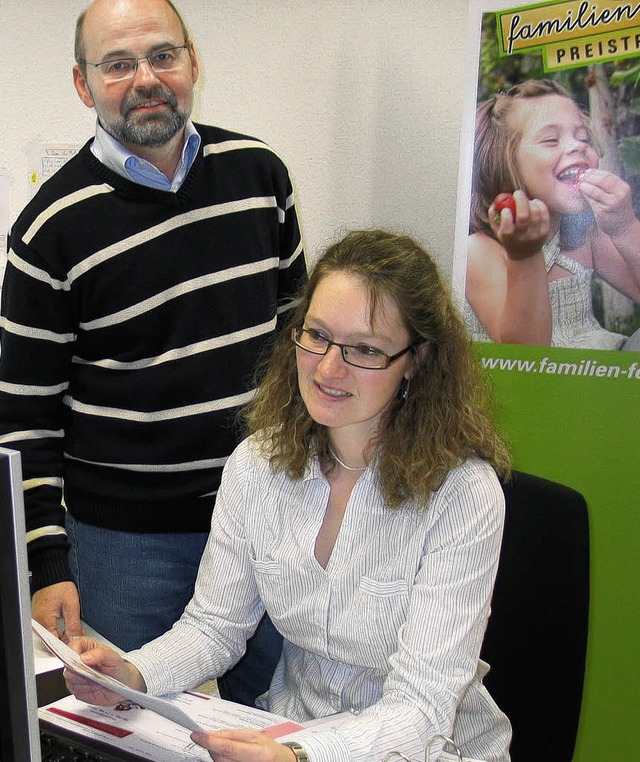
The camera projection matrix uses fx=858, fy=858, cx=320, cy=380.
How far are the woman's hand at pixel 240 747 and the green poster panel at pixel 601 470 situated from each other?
4.40 ft

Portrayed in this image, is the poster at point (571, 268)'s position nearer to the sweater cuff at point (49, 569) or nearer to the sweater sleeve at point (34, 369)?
the sweater sleeve at point (34, 369)

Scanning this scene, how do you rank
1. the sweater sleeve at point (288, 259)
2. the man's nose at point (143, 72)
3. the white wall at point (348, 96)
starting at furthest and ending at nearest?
the white wall at point (348, 96) → the sweater sleeve at point (288, 259) → the man's nose at point (143, 72)

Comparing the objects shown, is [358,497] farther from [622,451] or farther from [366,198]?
[366,198]

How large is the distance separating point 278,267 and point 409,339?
0.63 meters

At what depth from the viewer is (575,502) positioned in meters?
1.32

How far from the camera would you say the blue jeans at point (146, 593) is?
70.1 inches

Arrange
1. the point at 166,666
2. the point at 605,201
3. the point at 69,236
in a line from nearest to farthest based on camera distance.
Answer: the point at 166,666 → the point at 69,236 → the point at 605,201

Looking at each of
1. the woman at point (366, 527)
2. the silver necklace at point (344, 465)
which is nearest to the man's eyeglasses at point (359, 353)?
the woman at point (366, 527)

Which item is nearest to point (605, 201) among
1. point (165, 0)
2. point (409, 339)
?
point (409, 339)

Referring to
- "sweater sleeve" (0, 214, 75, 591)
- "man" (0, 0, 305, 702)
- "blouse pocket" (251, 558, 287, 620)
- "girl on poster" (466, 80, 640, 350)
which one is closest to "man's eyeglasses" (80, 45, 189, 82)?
"man" (0, 0, 305, 702)

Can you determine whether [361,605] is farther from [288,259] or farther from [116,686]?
[288,259]

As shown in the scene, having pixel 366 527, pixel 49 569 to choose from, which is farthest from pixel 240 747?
pixel 49 569

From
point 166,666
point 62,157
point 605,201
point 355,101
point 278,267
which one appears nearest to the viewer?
point 166,666

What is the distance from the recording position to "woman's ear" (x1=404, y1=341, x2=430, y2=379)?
138cm
